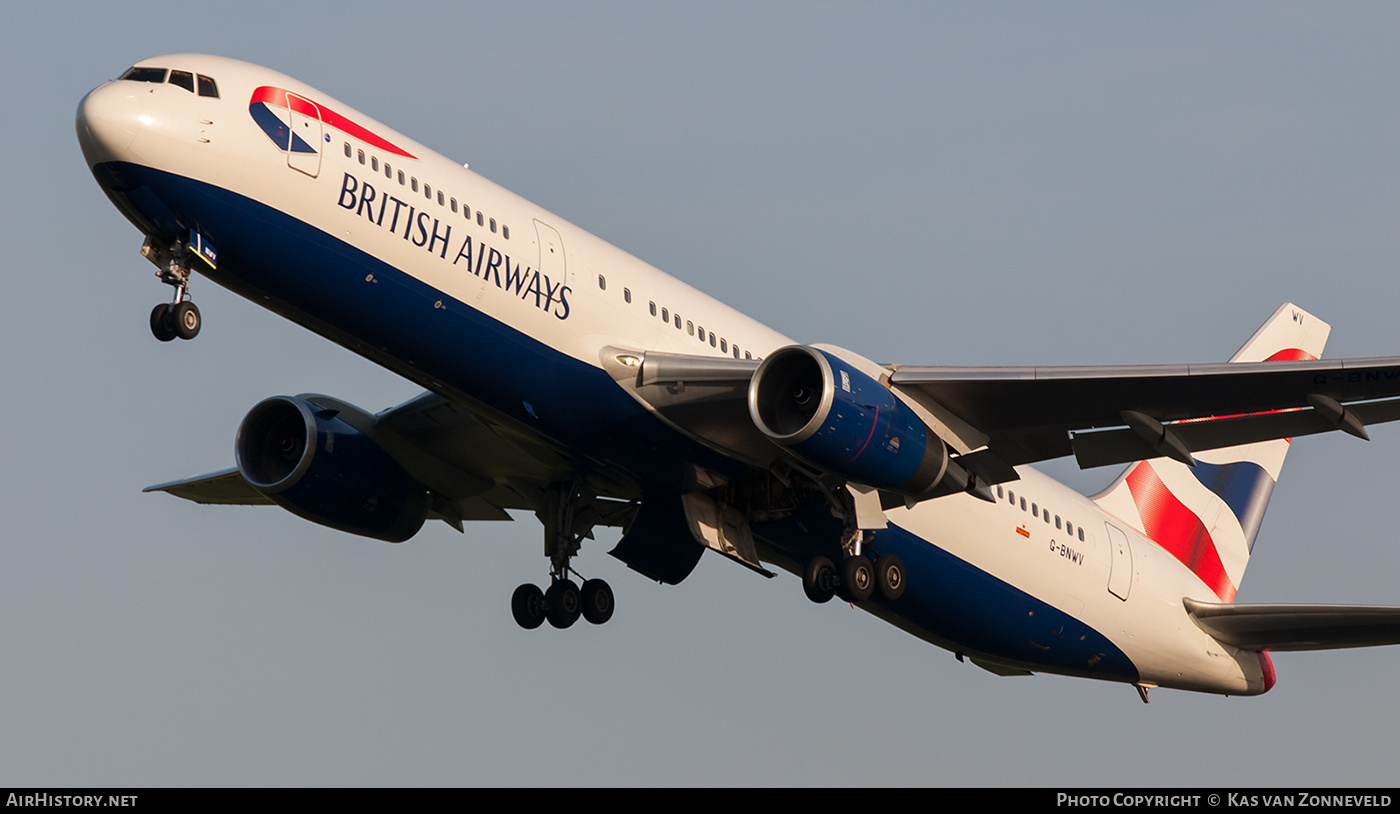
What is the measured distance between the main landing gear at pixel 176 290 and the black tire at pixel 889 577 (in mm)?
11563

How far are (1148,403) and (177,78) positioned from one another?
14563 mm

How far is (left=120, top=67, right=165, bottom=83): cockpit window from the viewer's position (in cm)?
2191

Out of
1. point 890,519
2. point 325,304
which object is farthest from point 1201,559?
point 325,304

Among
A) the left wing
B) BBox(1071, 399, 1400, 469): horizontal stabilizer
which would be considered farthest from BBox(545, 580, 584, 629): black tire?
BBox(1071, 399, 1400, 469): horizontal stabilizer

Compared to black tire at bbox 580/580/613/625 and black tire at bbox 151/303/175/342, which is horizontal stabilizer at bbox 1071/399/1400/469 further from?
black tire at bbox 151/303/175/342

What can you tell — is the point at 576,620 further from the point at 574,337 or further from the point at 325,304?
the point at 325,304

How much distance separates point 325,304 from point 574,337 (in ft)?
11.9

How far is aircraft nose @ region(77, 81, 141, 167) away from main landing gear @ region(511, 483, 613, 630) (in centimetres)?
1023

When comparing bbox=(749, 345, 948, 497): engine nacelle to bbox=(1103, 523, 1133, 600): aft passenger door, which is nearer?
bbox=(749, 345, 948, 497): engine nacelle

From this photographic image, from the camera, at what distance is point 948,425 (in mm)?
25781

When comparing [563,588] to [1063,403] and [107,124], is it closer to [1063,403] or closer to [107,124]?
[1063,403]

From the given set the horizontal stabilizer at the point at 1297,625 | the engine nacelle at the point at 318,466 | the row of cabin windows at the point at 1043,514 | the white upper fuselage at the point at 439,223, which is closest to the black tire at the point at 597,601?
the engine nacelle at the point at 318,466
